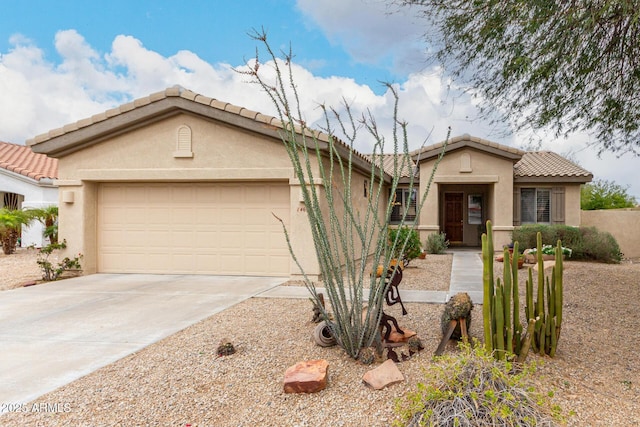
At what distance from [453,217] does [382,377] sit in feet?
57.4

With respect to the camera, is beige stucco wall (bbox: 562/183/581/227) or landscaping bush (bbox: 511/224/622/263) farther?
beige stucco wall (bbox: 562/183/581/227)

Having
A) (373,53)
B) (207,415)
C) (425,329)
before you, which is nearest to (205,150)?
(373,53)

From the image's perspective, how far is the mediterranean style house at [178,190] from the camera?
10.6 meters

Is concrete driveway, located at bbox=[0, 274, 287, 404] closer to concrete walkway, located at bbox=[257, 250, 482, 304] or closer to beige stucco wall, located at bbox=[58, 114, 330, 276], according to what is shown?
concrete walkway, located at bbox=[257, 250, 482, 304]

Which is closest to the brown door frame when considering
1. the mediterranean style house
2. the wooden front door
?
the wooden front door

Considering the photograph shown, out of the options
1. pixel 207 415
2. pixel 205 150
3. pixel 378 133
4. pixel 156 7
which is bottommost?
pixel 207 415

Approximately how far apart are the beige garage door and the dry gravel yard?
→ 179 inches

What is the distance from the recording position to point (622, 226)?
18.4 m

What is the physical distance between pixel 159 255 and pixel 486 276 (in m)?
9.24

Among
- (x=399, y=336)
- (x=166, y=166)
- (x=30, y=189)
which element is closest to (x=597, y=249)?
(x=399, y=336)

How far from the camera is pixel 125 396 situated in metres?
4.02

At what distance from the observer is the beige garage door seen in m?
11.0

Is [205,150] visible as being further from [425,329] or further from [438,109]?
[425,329]

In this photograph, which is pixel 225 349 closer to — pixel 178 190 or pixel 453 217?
pixel 178 190
